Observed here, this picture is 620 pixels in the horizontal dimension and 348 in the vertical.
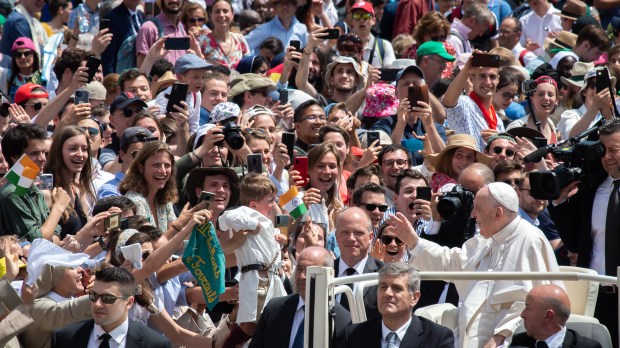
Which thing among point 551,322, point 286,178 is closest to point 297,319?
point 551,322

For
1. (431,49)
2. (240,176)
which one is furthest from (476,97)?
(240,176)

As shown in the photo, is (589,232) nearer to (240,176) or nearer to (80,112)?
(240,176)

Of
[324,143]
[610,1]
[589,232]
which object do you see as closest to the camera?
[589,232]

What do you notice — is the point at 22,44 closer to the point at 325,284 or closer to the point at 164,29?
the point at 164,29

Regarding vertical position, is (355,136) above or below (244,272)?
below

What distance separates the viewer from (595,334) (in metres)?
7.82

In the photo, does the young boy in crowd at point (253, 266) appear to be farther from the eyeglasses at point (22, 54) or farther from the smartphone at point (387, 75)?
the eyeglasses at point (22, 54)

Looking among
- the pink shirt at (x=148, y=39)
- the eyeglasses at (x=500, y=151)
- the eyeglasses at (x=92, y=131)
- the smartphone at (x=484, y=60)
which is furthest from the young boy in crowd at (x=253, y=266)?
the pink shirt at (x=148, y=39)

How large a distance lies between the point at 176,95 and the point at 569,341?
16.1ft

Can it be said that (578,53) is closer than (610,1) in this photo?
Yes

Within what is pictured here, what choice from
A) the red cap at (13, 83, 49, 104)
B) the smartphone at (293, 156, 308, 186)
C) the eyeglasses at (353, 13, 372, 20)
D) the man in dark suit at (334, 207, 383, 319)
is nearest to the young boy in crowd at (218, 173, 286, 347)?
the man in dark suit at (334, 207, 383, 319)

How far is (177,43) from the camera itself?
13.1m

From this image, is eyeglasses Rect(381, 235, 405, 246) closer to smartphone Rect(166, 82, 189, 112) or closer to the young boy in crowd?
the young boy in crowd

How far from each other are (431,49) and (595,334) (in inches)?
251
